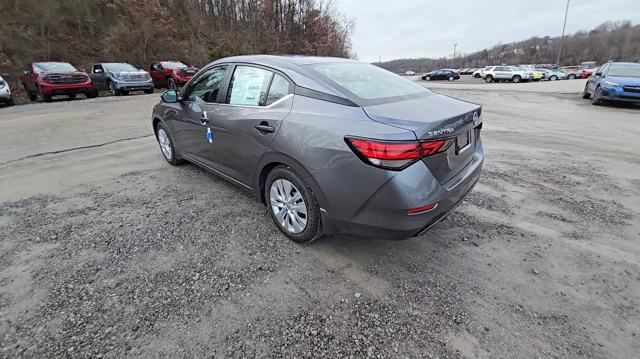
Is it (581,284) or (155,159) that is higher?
(155,159)

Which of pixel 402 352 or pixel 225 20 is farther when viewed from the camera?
pixel 225 20

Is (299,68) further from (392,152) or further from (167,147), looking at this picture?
(167,147)

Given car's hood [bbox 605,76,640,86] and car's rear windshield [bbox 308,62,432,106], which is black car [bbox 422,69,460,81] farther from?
car's rear windshield [bbox 308,62,432,106]

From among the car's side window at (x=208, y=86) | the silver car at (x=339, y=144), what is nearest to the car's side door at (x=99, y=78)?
the car's side window at (x=208, y=86)

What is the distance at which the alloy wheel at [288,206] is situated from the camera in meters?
2.62

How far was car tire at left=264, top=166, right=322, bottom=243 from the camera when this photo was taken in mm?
2500

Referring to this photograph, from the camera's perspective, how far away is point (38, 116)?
9000 millimetres

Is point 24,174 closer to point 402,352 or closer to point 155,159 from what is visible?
point 155,159

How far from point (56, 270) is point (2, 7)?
25380 millimetres

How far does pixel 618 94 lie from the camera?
32.4 feet

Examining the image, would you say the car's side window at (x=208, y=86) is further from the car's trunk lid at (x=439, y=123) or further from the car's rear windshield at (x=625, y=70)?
the car's rear windshield at (x=625, y=70)

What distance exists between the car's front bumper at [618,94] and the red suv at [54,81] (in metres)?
19.0

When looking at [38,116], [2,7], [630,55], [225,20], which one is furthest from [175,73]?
[630,55]

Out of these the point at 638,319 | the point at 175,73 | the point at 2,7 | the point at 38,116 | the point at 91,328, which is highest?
the point at 2,7
